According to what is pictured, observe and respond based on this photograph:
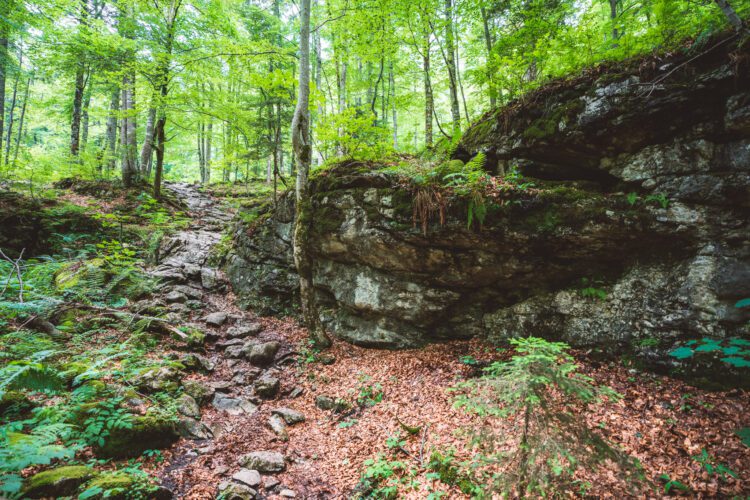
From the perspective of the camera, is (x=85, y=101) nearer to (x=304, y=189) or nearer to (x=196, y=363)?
(x=304, y=189)

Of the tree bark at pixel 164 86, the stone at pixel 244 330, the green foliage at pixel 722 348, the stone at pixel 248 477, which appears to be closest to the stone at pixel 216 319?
the stone at pixel 244 330

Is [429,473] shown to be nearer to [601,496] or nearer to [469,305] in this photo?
[601,496]

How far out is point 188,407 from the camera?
5.46 m

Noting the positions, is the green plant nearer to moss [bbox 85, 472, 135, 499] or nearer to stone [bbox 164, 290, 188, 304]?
moss [bbox 85, 472, 135, 499]

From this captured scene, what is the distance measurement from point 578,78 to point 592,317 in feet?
16.2

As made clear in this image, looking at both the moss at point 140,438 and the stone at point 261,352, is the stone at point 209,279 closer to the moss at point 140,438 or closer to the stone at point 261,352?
the stone at point 261,352

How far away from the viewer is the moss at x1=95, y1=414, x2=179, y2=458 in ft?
13.5

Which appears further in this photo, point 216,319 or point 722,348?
point 216,319

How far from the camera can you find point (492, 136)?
7.47 meters

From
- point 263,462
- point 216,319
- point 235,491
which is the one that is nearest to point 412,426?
point 263,462

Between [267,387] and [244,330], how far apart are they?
254 centimetres

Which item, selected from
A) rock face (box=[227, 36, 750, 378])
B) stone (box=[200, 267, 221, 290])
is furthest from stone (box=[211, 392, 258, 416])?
stone (box=[200, 267, 221, 290])

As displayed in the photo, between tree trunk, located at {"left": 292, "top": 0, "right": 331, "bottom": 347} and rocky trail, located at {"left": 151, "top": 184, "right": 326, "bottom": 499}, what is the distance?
103cm

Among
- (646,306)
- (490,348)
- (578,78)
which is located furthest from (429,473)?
(578,78)
